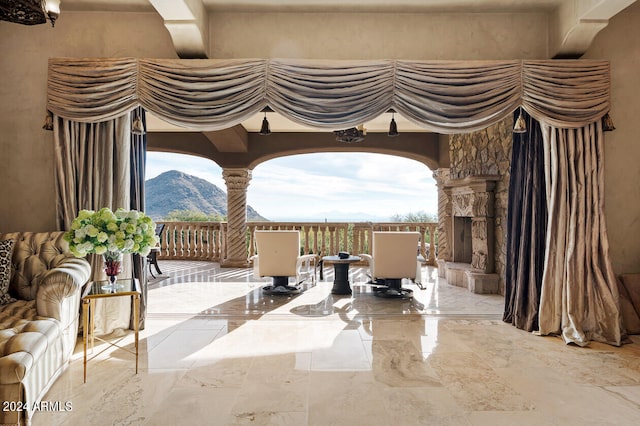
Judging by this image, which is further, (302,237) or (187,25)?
(302,237)

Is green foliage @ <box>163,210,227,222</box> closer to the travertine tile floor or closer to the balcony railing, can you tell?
the balcony railing

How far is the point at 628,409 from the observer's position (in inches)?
79.3

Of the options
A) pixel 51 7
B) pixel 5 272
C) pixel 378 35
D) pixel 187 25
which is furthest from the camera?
pixel 378 35

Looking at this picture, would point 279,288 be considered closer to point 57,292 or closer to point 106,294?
point 106,294

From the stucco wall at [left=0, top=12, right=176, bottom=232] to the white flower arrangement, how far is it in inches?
47.5

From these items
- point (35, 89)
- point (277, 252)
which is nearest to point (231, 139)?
point (277, 252)

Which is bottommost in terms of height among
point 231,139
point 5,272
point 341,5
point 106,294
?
point 106,294

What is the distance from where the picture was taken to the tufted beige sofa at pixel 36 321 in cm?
172

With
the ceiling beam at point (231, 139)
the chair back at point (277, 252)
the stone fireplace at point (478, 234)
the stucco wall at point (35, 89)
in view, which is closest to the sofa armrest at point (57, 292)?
the stucco wall at point (35, 89)

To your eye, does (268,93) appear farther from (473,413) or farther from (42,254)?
(473,413)

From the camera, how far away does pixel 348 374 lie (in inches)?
95.1

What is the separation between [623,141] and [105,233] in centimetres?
465

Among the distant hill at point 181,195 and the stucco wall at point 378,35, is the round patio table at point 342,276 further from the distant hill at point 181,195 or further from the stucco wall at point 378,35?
the distant hill at point 181,195

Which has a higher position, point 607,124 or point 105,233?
point 607,124
